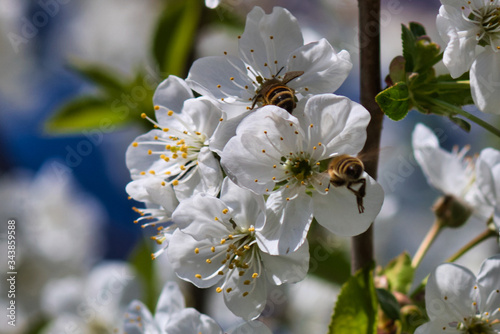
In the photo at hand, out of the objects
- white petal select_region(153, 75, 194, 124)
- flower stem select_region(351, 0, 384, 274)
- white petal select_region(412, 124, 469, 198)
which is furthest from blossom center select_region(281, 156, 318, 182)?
white petal select_region(412, 124, 469, 198)

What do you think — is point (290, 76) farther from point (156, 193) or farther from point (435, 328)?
point (435, 328)

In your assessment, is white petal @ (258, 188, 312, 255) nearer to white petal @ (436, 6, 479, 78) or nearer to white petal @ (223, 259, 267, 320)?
white petal @ (223, 259, 267, 320)

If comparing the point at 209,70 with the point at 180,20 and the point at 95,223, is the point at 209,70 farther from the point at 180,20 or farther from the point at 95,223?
the point at 95,223

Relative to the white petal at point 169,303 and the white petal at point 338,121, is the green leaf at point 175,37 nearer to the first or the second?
the white petal at point 169,303

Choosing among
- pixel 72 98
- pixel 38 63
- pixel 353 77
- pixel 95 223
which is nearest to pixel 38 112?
pixel 38 63

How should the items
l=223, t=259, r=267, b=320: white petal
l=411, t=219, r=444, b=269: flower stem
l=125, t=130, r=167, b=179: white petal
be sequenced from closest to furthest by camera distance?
1. l=223, t=259, r=267, b=320: white petal
2. l=125, t=130, r=167, b=179: white petal
3. l=411, t=219, r=444, b=269: flower stem

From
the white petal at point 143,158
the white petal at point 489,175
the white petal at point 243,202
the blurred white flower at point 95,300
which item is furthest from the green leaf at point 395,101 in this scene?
the blurred white flower at point 95,300

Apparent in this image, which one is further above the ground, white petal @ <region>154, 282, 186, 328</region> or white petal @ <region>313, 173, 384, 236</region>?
white petal @ <region>313, 173, 384, 236</region>
